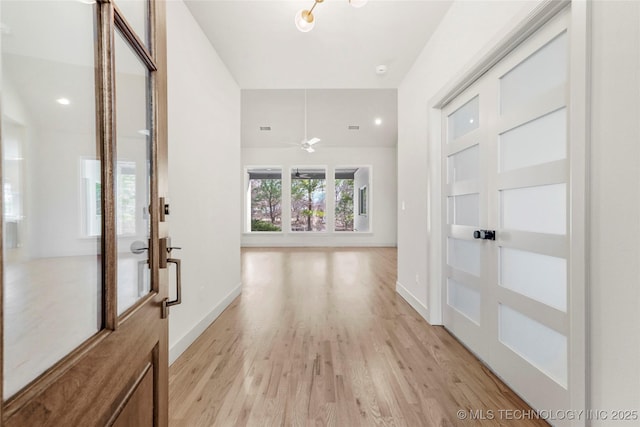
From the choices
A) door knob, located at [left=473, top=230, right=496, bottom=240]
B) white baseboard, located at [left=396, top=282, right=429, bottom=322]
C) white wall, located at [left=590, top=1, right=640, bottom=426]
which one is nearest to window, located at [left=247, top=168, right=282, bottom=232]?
white baseboard, located at [left=396, top=282, right=429, bottom=322]

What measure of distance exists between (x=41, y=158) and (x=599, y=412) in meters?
2.07

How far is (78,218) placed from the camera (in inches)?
25.7

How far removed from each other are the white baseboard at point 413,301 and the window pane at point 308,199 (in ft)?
16.2

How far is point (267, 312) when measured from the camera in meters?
3.10

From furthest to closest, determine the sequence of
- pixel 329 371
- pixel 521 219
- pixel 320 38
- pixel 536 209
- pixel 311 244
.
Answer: pixel 311 244 → pixel 320 38 → pixel 329 371 → pixel 521 219 → pixel 536 209

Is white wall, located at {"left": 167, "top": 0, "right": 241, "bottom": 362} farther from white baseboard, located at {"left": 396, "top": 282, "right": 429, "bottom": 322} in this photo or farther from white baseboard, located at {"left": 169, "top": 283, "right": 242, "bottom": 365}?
white baseboard, located at {"left": 396, "top": 282, "right": 429, "bottom": 322}

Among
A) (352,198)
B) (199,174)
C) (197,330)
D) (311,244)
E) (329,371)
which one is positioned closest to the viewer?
(329,371)

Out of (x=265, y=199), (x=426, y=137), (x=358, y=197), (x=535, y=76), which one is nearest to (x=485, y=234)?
(x=535, y=76)

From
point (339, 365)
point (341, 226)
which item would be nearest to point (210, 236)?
point (339, 365)

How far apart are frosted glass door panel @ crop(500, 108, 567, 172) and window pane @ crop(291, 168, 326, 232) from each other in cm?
680

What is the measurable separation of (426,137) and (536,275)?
1700 mm

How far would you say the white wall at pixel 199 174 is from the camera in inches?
84.7

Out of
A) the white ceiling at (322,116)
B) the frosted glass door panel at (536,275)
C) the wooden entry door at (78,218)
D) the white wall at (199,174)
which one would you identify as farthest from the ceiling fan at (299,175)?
the wooden entry door at (78,218)

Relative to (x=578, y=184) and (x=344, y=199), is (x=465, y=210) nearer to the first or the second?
(x=578, y=184)
